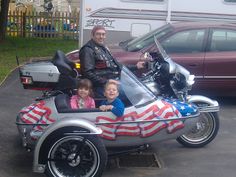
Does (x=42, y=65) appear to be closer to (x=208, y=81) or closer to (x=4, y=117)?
(x=4, y=117)

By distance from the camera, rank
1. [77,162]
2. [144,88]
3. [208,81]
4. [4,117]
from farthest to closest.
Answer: [208,81], [4,117], [144,88], [77,162]

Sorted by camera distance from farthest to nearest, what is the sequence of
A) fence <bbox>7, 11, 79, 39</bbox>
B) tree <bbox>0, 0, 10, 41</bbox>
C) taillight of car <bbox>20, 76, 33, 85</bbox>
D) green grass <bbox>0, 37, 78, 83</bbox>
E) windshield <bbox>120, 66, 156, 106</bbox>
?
fence <bbox>7, 11, 79, 39</bbox> → tree <bbox>0, 0, 10, 41</bbox> → green grass <bbox>0, 37, 78, 83</bbox> → taillight of car <bbox>20, 76, 33, 85</bbox> → windshield <bbox>120, 66, 156, 106</bbox>

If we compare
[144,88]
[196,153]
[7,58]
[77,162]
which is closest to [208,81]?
[196,153]

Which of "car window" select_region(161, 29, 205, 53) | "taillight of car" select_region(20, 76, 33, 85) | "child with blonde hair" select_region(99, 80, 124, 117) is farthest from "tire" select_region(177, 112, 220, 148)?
"car window" select_region(161, 29, 205, 53)

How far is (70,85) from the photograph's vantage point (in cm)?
699

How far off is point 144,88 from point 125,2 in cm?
631

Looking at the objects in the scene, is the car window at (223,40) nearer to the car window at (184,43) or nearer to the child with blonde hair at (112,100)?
the car window at (184,43)

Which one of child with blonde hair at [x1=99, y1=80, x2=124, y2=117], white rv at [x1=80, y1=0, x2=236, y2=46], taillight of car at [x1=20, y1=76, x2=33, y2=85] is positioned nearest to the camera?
child with blonde hair at [x1=99, y1=80, x2=124, y2=117]

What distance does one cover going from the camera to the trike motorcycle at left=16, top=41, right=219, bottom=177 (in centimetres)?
604

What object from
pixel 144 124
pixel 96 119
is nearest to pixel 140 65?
pixel 144 124

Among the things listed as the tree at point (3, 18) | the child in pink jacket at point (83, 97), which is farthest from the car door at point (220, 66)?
the tree at point (3, 18)

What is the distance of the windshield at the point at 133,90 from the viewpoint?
6559 mm

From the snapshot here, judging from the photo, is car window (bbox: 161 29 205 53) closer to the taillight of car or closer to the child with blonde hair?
the taillight of car

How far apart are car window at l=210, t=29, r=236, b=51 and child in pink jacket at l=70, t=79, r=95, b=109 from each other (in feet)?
14.4
